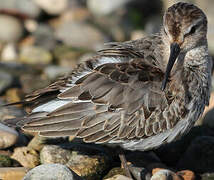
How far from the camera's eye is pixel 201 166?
24.6 ft

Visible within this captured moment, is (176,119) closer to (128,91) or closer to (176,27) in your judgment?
(128,91)

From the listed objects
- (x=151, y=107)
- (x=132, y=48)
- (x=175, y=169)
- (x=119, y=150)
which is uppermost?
(x=132, y=48)

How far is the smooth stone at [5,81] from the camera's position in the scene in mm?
9618

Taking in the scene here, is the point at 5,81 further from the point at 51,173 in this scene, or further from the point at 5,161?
the point at 51,173

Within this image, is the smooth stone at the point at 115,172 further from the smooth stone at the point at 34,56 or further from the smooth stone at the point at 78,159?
the smooth stone at the point at 34,56

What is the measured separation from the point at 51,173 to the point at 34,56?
581cm

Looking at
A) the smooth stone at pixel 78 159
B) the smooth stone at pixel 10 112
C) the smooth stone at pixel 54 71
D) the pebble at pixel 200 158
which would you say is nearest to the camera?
the smooth stone at pixel 78 159

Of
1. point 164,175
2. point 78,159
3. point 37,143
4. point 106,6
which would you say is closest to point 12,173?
point 78,159

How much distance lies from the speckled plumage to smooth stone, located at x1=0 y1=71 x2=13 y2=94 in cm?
283

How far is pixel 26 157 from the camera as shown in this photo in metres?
7.08

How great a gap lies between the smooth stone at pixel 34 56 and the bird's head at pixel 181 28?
16.6ft

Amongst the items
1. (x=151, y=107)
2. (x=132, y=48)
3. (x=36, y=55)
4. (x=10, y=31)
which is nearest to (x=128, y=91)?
(x=151, y=107)

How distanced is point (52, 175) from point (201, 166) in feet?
8.47

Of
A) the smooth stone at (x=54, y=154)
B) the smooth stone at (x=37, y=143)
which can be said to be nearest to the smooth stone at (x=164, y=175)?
the smooth stone at (x=54, y=154)
